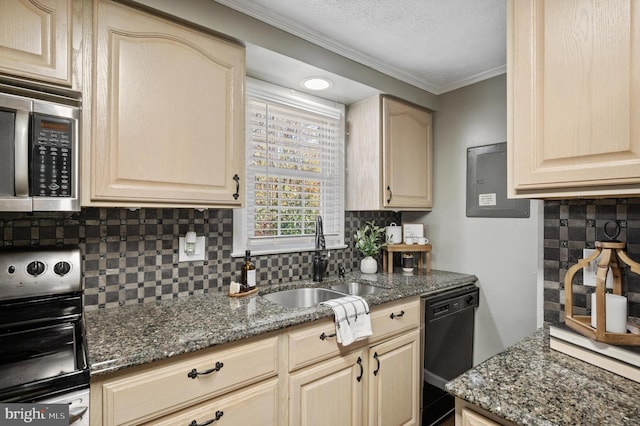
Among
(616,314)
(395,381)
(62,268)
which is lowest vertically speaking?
(395,381)

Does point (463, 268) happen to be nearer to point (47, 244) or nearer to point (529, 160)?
point (529, 160)

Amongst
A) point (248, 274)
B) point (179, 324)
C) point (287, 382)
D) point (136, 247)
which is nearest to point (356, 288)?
point (248, 274)

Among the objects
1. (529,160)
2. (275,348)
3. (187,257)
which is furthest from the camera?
(187,257)

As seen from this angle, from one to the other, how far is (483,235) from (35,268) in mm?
2577

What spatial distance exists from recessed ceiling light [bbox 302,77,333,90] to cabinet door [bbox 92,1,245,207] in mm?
564

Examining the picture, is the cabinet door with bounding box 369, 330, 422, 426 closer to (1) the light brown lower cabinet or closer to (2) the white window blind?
(1) the light brown lower cabinet

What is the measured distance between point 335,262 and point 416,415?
1089 millimetres

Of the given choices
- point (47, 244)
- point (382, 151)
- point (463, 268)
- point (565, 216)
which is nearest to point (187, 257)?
point (47, 244)

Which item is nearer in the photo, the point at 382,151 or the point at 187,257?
the point at 187,257

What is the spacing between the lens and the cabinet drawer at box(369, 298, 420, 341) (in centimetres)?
177

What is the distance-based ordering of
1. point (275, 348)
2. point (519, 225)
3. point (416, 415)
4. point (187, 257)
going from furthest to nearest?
point (519, 225) → point (416, 415) → point (187, 257) → point (275, 348)

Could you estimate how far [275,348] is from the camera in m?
1.38

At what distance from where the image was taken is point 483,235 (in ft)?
7.94

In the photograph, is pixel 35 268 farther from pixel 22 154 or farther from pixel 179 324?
pixel 179 324
